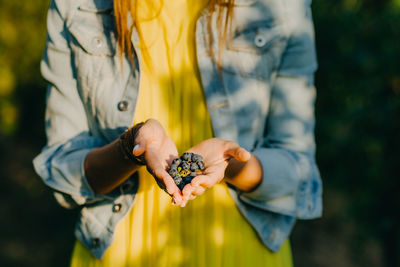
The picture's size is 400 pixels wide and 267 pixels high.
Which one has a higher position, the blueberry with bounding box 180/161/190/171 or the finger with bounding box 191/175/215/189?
the blueberry with bounding box 180/161/190/171

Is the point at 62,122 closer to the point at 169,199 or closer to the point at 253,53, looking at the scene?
the point at 169,199

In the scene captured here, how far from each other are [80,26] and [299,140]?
928mm

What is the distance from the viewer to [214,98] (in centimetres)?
154

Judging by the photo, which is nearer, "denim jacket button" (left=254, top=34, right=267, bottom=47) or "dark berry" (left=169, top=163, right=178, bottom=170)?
"dark berry" (left=169, top=163, right=178, bottom=170)

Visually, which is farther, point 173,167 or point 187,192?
point 173,167

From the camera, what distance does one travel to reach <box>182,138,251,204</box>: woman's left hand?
3.86 feet

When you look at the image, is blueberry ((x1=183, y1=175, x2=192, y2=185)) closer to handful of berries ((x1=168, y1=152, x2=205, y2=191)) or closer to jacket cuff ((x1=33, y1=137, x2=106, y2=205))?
handful of berries ((x1=168, y1=152, x2=205, y2=191))

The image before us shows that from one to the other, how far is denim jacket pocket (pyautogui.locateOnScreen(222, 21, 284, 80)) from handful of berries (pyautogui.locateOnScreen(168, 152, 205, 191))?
461mm

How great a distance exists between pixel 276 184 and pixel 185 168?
441mm

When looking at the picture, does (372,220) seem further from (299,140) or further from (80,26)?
(80,26)

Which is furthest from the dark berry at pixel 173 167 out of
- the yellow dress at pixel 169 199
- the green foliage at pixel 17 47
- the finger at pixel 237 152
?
the green foliage at pixel 17 47

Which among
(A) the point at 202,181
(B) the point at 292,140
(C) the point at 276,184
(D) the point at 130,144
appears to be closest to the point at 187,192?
(A) the point at 202,181

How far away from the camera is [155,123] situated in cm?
130

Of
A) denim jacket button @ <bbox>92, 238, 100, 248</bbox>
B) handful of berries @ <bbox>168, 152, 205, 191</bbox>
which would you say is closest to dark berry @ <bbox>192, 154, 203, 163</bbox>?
handful of berries @ <bbox>168, 152, 205, 191</bbox>
